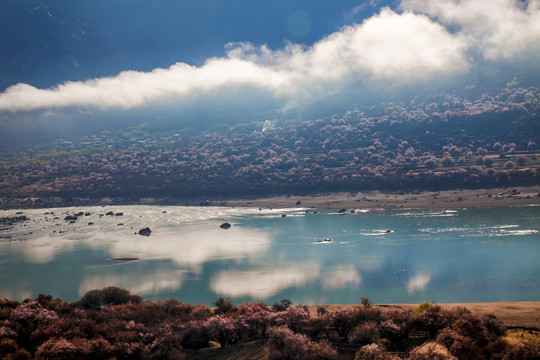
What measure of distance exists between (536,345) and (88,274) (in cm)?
4820

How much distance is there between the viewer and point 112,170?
497 feet

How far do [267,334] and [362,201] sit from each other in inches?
3193

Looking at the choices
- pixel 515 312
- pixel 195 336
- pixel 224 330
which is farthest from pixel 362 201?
pixel 195 336

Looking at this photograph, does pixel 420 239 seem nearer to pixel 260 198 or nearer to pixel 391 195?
pixel 391 195

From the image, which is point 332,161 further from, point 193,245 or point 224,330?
point 224,330

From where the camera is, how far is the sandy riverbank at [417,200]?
86188 millimetres

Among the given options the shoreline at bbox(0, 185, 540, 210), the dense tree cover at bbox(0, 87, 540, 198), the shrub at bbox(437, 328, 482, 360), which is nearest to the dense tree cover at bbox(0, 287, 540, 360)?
the shrub at bbox(437, 328, 482, 360)

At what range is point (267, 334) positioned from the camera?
72.3ft

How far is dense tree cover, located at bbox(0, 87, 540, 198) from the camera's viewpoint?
11038cm

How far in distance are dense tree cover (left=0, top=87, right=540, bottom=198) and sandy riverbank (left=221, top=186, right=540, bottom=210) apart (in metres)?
4.83

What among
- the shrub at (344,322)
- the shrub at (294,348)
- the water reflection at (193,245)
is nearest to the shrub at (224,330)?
the shrub at (294,348)

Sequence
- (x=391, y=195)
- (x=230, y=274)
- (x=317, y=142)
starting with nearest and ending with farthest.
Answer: (x=230, y=274), (x=391, y=195), (x=317, y=142)

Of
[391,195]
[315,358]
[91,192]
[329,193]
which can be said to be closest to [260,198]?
[329,193]

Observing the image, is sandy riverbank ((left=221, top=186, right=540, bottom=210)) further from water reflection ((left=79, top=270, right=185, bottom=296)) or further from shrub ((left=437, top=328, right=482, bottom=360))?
shrub ((left=437, top=328, right=482, bottom=360))
